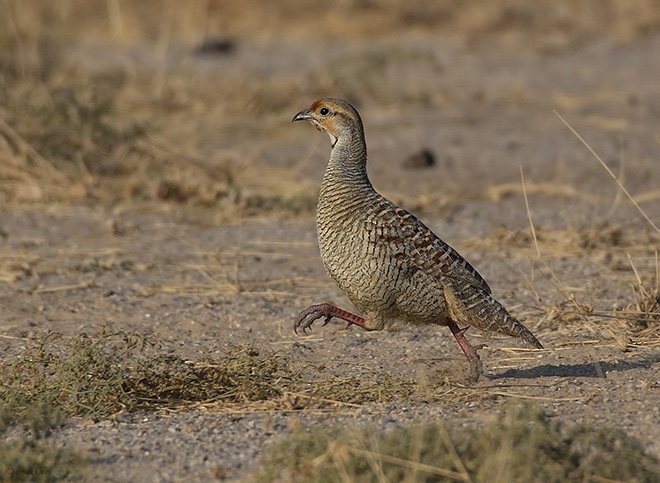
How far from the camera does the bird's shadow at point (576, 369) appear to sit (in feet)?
20.7

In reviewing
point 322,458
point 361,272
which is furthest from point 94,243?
point 322,458

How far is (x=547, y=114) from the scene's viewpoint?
557 inches

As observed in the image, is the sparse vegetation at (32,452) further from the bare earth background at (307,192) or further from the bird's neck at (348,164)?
the bird's neck at (348,164)

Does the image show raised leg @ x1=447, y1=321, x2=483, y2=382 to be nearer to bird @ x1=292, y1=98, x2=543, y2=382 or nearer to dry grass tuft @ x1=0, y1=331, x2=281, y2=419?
bird @ x1=292, y1=98, x2=543, y2=382

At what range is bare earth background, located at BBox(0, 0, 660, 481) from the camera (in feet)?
19.4

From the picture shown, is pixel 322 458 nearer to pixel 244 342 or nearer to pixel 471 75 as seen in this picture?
pixel 244 342

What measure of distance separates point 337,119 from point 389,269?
97 centimetres

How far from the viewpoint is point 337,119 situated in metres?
6.55

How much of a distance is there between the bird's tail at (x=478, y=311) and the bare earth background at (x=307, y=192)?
0.27 metres

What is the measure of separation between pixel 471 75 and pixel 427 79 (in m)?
0.59

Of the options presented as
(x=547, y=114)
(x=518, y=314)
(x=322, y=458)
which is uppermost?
(x=547, y=114)

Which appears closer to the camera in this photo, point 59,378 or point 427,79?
point 59,378

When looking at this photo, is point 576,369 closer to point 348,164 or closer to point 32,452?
point 348,164

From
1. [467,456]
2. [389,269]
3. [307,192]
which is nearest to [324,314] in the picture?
[389,269]
